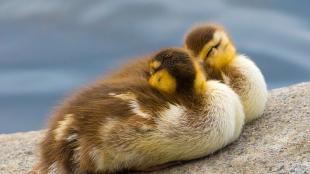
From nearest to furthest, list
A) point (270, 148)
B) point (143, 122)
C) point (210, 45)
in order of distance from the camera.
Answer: point (143, 122) < point (270, 148) < point (210, 45)

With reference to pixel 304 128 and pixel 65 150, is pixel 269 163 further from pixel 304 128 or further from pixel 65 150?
pixel 65 150

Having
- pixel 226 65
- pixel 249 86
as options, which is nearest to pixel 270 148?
pixel 249 86

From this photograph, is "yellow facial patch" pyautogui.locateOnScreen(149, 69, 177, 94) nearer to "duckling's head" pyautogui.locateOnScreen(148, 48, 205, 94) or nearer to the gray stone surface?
"duckling's head" pyautogui.locateOnScreen(148, 48, 205, 94)

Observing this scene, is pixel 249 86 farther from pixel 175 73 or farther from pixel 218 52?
pixel 175 73

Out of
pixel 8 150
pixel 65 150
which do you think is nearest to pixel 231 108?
pixel 65 150

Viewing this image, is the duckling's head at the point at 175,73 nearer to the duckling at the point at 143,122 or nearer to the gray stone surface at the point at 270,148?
the duckling at the point at 143,122

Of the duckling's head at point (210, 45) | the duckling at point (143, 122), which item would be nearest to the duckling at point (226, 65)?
the duckling's head at point (210, 45)

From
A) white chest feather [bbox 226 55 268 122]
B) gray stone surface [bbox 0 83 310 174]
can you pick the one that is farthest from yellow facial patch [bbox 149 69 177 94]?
white chest feather [bbox 226 55 268 122]

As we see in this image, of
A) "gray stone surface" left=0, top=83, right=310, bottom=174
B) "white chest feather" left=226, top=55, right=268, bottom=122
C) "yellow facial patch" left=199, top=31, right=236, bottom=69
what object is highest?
"yellow facial patch" left=199, top=31, right=236, bottom=69
